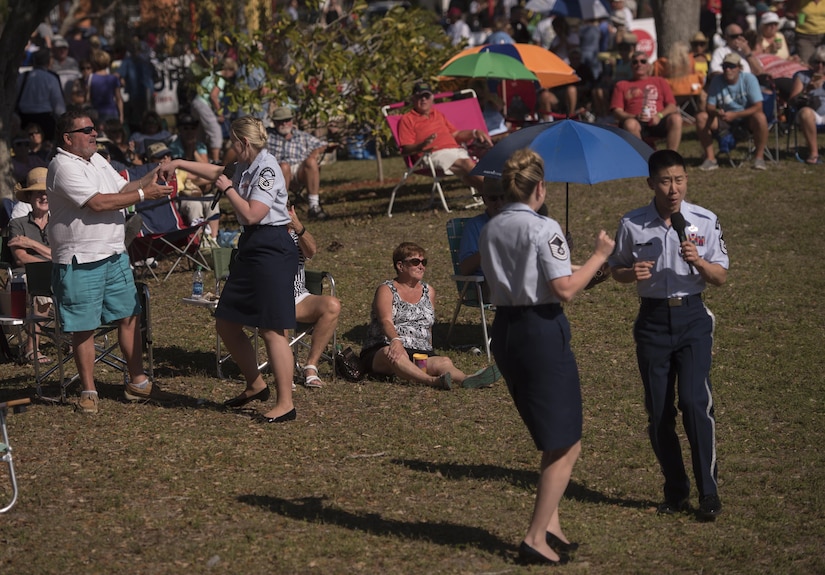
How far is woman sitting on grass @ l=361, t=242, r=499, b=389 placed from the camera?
26.4 ft

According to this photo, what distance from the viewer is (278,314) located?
279 inches

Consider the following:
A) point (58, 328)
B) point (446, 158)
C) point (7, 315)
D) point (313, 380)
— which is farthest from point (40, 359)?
point (446, 158)

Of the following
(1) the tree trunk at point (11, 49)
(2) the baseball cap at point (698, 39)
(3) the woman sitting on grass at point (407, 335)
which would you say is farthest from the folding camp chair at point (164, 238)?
(2) the baseball cap at point (698, 39)

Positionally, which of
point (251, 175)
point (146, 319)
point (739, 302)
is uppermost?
point (251, 175)

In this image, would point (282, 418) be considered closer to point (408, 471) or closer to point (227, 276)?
point (408, 471)

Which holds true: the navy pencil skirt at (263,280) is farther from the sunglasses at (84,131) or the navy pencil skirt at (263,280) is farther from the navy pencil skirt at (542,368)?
the navy pencil skirt at (542,368)

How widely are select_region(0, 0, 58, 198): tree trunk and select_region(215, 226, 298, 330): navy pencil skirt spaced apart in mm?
5589

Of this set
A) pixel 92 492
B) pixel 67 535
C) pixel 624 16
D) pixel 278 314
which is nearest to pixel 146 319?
pixel 278 314

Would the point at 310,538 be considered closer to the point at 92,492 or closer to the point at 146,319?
the point at 92,492

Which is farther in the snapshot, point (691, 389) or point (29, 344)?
point (29, 344)

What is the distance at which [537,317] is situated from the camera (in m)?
4.96

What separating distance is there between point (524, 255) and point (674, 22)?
13837 mm

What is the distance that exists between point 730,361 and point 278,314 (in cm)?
325

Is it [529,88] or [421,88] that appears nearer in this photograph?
[421,88]
